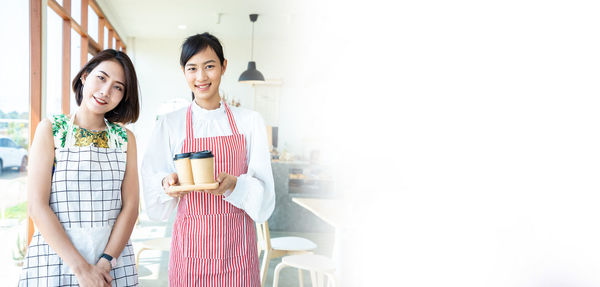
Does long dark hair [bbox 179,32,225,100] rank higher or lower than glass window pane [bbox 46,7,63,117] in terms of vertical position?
lower

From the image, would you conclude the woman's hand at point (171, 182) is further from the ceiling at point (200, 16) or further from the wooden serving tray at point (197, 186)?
the ceiling at point (200, 16)

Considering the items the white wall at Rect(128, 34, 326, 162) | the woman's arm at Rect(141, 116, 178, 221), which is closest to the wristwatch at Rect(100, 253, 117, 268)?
the woman's arm at Rect(141, 116, 178, 221)

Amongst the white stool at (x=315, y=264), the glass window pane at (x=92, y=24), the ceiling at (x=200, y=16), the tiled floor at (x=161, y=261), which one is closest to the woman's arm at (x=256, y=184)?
the white stool at (x=315, y=264)

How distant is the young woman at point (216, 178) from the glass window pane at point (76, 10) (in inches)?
138

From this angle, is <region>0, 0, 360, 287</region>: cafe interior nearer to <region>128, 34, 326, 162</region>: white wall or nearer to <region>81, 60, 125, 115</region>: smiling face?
<region>128, 34, 326, 162</region>: white wall

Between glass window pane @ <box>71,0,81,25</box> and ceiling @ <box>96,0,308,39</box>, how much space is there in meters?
0.74

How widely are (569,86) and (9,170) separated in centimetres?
310

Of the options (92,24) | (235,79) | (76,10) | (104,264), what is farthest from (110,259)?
(235,79)

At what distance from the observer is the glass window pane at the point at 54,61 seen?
334cm

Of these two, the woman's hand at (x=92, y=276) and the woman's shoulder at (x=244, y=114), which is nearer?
the woman's hand at (x=92, y=276)

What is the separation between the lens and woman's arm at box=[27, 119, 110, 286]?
103 cm

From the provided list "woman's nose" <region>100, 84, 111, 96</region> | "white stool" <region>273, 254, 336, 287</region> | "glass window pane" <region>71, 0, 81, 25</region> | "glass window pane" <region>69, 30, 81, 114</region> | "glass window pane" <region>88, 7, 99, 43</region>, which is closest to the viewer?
"woman's nose" <region>100, 84, 111, 96</region>

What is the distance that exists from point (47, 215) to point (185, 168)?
38cm

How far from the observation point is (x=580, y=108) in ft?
2.47
